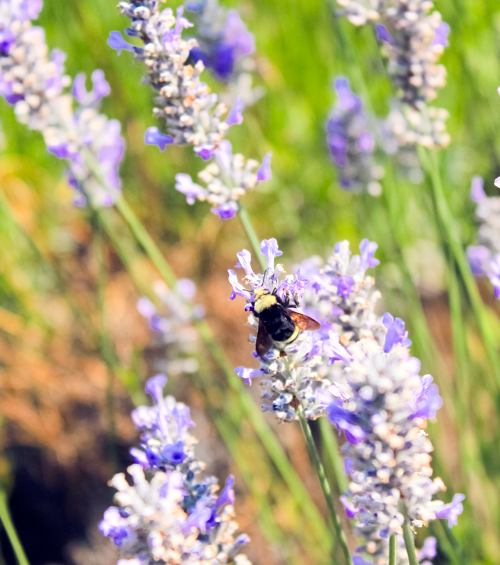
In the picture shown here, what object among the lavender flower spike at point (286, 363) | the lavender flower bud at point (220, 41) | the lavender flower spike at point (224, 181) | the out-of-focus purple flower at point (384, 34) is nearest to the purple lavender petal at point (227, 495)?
the lavender flower spike at point (286, 363)

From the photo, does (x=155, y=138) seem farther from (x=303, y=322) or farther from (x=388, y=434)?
(x=388, y=434)

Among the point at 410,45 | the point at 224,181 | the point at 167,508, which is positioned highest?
the point at 410,45

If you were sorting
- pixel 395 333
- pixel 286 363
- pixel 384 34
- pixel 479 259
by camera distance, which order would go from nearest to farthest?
1. pixel 395 333
2. pixel 286 363
3. pixel 384 34
4. pixel 479 259

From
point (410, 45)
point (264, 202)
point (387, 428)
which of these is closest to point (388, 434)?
point (387, 428)

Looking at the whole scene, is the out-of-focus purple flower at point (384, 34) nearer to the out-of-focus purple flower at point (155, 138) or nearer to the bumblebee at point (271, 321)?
the out-of-focus purple flower at point (155, 138)

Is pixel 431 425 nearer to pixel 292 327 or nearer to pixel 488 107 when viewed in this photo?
pixel 292 327

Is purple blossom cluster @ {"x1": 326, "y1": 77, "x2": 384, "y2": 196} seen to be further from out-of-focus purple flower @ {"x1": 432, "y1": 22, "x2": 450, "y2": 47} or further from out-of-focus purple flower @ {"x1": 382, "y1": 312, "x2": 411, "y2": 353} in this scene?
out-of-focus purple flower @ {"x1": 382, "y1": 312, "x2": 411, "y2": 353}

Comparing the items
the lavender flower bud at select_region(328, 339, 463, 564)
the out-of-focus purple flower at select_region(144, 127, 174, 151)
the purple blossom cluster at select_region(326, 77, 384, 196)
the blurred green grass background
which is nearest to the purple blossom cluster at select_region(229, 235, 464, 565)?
the lavender flower bud at select_region(328, 339, 463, 564)

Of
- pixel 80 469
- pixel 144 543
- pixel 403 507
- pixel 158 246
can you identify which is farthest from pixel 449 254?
pixel 158 246
